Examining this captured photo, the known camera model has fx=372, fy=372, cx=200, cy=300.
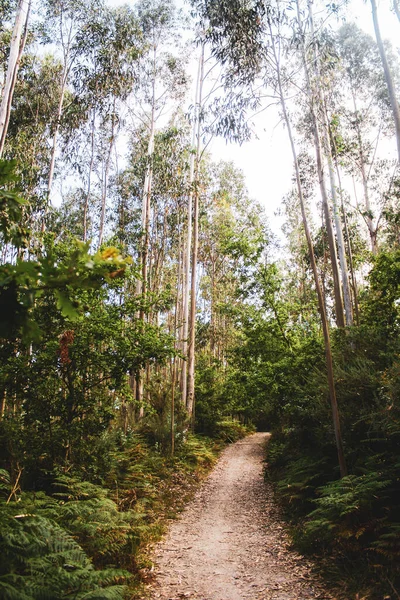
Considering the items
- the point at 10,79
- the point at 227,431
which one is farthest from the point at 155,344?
the point at 227,431

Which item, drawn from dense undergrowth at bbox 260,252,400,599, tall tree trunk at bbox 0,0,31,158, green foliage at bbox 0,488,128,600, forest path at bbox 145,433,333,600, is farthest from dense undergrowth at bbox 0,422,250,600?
tall tree trunk at bbox 0,0,31,158

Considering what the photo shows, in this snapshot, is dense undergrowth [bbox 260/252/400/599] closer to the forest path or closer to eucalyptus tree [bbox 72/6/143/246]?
the forest path

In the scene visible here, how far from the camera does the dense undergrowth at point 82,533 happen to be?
2.71 m

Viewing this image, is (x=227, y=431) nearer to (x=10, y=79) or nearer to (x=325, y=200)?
(x=325, y=200)

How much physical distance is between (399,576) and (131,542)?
2758 mm

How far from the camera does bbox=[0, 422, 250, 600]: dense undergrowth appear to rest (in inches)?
107

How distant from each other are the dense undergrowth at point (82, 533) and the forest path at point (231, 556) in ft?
1.01

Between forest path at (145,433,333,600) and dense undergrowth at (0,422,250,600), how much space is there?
0.31 meters

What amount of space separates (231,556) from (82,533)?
1.95 metres

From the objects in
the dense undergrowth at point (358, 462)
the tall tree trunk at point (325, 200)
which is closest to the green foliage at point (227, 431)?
the dense undergrowth at point (358, 462)

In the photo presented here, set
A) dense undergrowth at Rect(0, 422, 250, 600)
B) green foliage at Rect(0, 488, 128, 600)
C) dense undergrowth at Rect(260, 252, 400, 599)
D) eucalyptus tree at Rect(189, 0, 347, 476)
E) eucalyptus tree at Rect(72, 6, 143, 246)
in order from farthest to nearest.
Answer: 1. eucalyptus tree at Rect(72, 6, 143, 246)
2. eucalyptus tree at Rect(189, 0, 347, 476)
3. dense undergrowth at Rect(260, 252, 400, 599)
4. dense undergrowth at Rect(0, 422, 250, 600)
5. green foliage at Rect(0, 488, 128, 600)

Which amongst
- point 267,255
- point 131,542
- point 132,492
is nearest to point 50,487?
point 132,492

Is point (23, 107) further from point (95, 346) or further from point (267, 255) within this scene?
point (95, 346)

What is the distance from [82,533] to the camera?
391 centimetres
